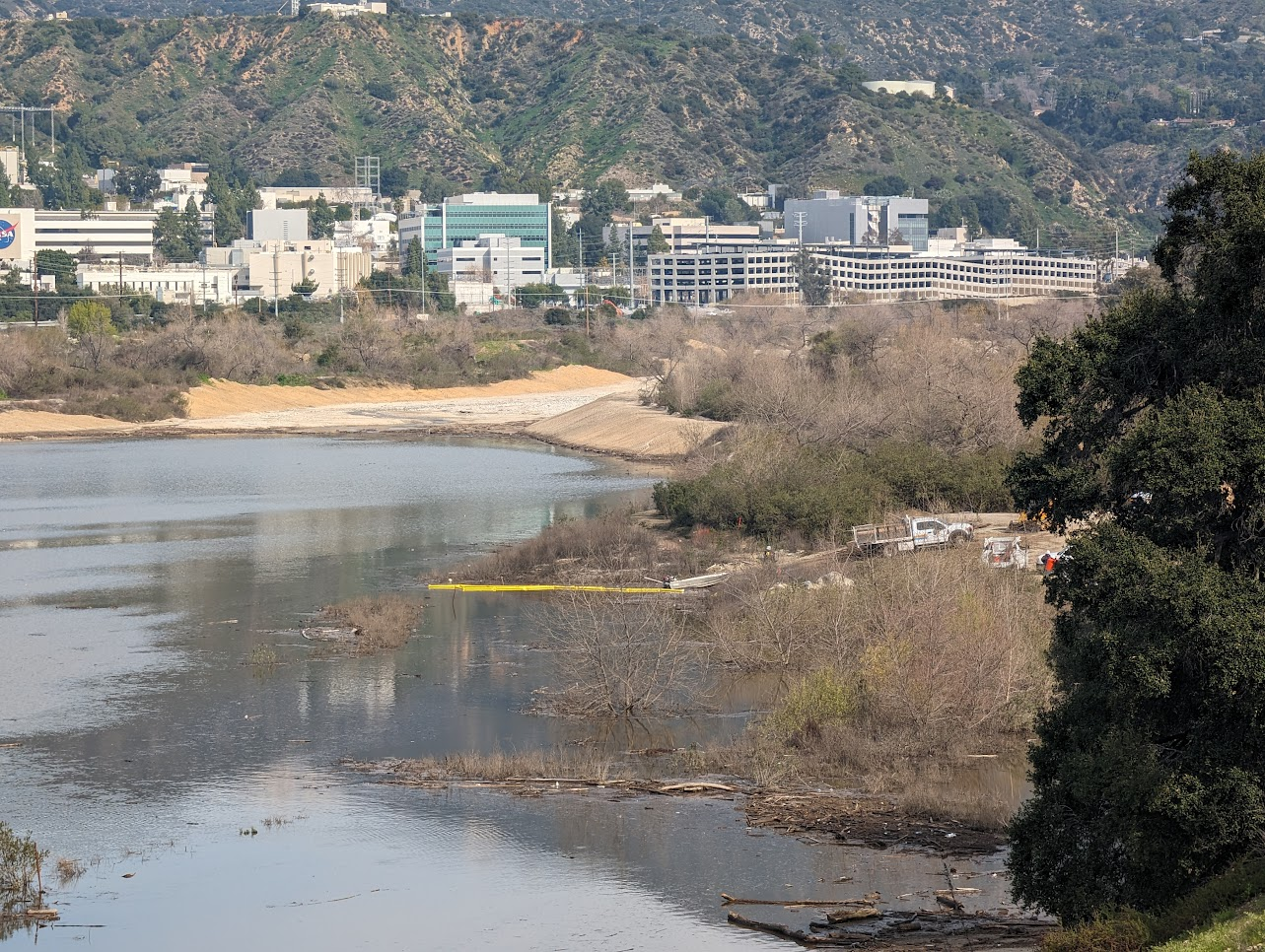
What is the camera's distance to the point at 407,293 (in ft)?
595

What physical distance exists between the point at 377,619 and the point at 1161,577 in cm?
2494

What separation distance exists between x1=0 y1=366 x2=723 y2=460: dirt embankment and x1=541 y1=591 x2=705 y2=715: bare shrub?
4198 cm

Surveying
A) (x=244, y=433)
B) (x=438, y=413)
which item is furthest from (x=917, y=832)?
(x=438, y=413)

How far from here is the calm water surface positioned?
2381 cm

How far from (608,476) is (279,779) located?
45.8 metres

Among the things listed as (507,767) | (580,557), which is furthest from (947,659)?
(580,557)

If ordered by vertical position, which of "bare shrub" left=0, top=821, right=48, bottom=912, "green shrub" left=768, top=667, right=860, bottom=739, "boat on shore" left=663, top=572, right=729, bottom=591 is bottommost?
"bare shrub" left=0, top=821, right=48, bottom=912

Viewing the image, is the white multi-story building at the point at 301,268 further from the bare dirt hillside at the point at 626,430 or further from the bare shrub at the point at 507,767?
the bare shrub at the point at 507,767

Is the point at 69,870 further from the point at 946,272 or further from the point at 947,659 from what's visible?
the point at 946,272

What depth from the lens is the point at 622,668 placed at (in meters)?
33.9

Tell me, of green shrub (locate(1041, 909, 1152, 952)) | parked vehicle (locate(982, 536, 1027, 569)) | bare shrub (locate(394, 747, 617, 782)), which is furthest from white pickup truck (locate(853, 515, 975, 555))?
green shrub (locate(1041, 909, 1152, 952))

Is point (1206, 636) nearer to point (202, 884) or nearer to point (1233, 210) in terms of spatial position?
point (1233, 210)

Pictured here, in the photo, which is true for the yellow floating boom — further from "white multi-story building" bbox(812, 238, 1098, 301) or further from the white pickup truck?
"white multi-story building" bbox(812, 238, 1098, 301)

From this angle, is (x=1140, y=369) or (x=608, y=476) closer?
(x=1140, y=369)
